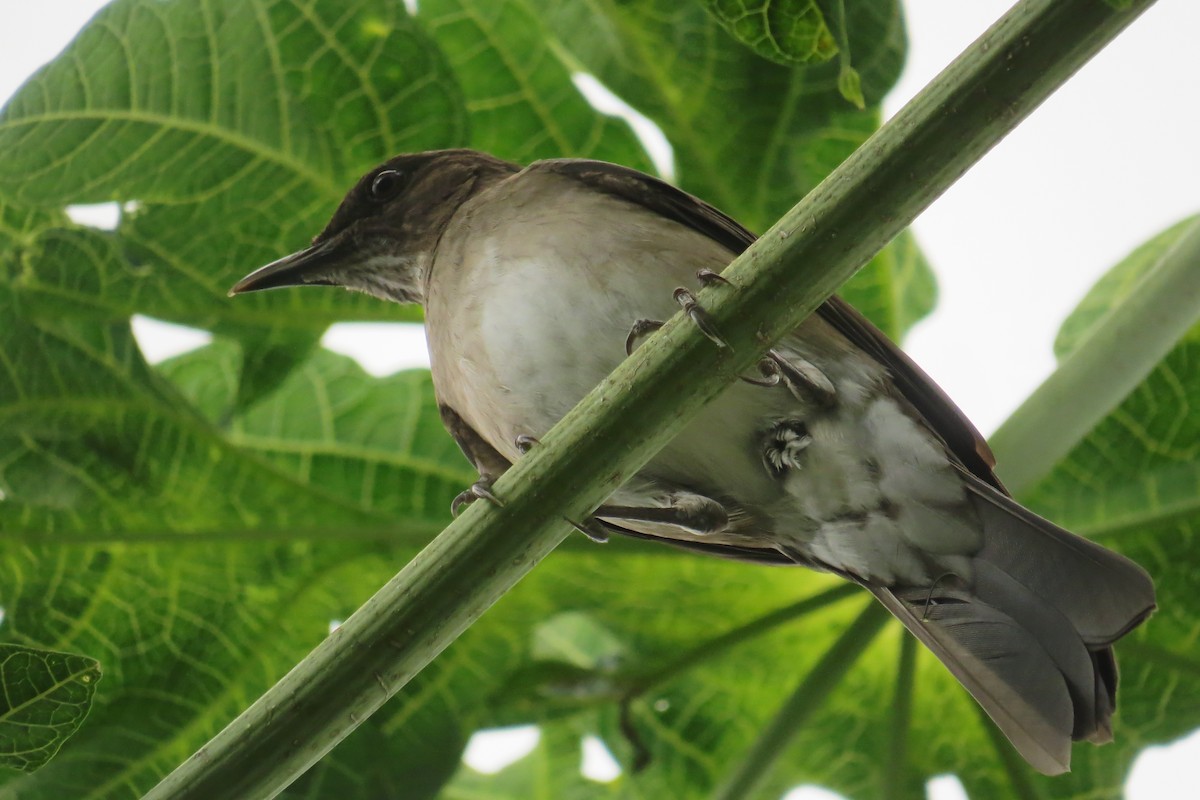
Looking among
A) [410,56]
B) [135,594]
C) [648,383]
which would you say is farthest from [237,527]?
[648,383]

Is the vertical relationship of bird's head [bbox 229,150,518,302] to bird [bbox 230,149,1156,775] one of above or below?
above

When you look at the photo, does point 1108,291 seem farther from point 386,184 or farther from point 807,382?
point 386,184

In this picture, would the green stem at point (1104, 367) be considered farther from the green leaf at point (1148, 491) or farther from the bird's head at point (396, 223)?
the bird's head at point (396, 223)

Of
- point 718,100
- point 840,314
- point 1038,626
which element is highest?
point 718,100

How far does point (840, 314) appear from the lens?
7.55 ft

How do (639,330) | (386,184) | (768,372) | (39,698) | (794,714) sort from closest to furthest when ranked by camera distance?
(39,698) < (639,330) < (768,372) < (794,714) < (386,184)

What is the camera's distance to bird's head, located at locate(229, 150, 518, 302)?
2.59 metres

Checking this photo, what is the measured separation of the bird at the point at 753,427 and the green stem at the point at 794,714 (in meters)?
0.22

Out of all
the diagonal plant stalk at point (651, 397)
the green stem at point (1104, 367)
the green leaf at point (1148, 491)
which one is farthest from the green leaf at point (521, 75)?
the diagonal plant stalk at point (651, 397)

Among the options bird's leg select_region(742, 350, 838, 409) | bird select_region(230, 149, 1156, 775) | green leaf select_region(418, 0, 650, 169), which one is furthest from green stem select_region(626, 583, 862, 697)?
green leaf select_region(418, 0, 650, 169)

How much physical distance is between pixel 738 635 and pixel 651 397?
1.45 metres

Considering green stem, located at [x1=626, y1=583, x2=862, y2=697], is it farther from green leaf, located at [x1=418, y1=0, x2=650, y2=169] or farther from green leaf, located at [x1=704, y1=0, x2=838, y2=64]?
green leaf, located at [x1=704, y1=0, x2=838, y2=64]

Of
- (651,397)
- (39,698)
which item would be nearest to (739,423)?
(651,397)

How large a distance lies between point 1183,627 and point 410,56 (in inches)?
82.3
